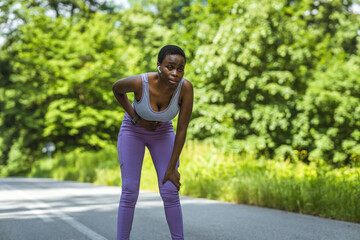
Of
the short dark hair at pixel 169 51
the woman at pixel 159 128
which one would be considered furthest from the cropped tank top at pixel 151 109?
the short dark hair at pixel 169 51

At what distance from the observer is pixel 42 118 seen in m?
28.4

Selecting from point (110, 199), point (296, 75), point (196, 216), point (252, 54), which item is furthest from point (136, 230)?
point (296, 75)

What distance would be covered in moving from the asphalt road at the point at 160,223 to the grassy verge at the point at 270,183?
1.19 feet

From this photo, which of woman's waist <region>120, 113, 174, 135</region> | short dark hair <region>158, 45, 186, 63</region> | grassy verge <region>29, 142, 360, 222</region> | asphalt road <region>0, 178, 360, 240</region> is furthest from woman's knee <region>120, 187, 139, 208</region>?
grassy verge <region>29, 142, 360, 222</region>

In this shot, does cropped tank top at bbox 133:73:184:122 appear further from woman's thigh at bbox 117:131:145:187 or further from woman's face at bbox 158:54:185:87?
woman's thigh at bbox 117:131:145:187

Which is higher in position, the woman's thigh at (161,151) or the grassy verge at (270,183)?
the woman's thigh at (161,151)

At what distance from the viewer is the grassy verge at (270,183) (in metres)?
6.30

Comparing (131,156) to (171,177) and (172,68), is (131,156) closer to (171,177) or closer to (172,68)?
(171,177)

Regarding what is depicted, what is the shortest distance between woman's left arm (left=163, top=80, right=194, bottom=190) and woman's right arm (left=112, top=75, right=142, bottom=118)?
14.6 inches

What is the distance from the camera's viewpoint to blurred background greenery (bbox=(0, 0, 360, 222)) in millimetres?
8855

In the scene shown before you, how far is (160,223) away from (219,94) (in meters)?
11.0

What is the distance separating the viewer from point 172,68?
3.32 m

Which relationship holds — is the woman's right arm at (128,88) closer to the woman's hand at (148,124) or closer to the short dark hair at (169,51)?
the woman's hand at (148,124)

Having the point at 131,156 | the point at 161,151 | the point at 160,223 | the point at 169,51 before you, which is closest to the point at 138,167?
the point at 131,156
